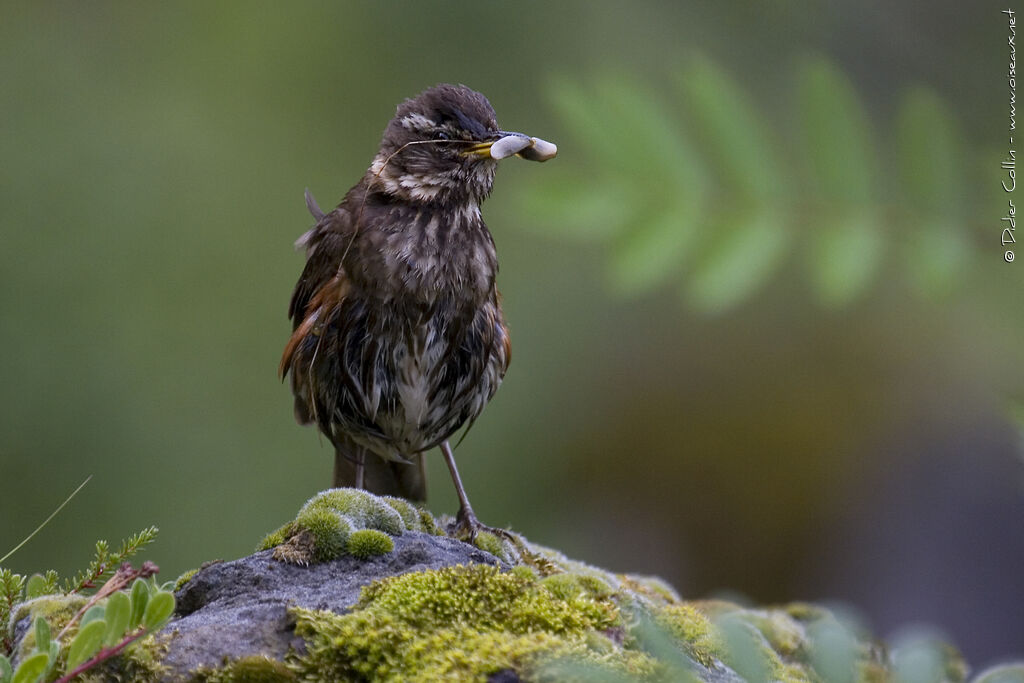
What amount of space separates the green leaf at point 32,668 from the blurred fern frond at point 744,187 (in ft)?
3.65

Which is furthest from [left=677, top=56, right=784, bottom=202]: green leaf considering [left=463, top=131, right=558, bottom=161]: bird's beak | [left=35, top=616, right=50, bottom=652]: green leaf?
[left=463, top=131, right=558, bottom=161]: bird's beak

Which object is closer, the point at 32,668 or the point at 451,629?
the point at 32,668

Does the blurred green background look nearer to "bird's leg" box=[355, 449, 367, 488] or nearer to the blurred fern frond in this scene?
"bird's leg" box=[355, 449, 367, 488]

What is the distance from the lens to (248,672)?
2.36 m

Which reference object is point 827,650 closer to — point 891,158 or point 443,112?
point 891,158

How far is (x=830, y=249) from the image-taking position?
4.04ft

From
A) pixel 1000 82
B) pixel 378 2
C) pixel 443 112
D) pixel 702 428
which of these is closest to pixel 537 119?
pixel 378 2

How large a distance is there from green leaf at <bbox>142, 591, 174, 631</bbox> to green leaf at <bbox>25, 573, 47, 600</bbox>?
109 cm

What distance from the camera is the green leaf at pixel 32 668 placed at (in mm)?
1771

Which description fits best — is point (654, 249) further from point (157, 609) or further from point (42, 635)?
point (42, 635)

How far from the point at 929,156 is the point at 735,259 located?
0.22 meters

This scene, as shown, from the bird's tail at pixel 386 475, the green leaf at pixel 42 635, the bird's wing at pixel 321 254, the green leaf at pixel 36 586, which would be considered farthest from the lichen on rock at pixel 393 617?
the bird's tail at pixel 386 475

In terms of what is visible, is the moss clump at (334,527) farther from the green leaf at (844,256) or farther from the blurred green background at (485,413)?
the blurred green background at (485,413)

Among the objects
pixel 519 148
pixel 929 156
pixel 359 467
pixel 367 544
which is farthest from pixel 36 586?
pixel 929 156
